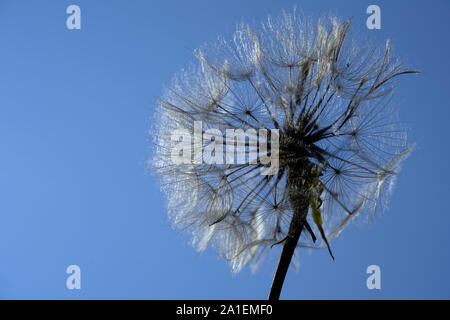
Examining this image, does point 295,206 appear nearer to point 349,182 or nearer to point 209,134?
point 349,182

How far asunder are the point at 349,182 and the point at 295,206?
2.57 feet

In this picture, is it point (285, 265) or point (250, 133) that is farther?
point (250, 133)

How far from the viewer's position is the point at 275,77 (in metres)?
6.61

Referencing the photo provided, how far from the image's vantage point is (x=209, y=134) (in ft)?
22.2

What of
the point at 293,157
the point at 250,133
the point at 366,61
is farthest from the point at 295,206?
the point at 366,61

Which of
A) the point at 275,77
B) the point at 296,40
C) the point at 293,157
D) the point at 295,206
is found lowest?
the point at 295,206

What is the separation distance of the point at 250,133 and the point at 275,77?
0.80 m
